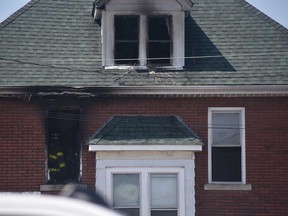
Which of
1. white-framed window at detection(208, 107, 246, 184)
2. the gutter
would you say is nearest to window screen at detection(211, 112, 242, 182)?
white-framed window at detection(208, 107, 246, 184)

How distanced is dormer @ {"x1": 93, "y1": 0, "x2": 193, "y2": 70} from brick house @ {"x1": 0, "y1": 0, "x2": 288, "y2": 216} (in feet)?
0.07

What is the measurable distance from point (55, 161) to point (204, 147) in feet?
10.5

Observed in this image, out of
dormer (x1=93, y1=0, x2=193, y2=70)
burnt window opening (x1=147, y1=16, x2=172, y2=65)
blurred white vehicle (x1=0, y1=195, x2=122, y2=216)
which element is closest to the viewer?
blurred white vehicle (x1=0, y1=195, x2=122, y2=216)

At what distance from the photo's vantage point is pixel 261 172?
1280 cm

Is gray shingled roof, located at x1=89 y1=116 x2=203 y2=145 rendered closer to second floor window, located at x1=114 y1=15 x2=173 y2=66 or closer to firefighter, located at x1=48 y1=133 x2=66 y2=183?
firefighter, located at x1=48 y1=133 x2=66 y2=183

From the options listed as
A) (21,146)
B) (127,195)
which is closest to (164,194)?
(127,195)

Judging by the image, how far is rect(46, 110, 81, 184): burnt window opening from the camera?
42.5 ft

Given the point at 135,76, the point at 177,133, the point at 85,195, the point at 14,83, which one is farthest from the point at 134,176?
the point at 85,195

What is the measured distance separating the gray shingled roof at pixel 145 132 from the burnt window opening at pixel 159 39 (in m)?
1.39

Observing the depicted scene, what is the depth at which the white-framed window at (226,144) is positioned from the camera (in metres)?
13.0

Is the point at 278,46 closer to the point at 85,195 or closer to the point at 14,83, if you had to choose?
the point at 14,83

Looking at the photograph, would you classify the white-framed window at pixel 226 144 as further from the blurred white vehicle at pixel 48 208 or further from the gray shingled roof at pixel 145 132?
the blurred white vehicle at pixel 48 208

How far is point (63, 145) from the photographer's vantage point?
13180 millimetres

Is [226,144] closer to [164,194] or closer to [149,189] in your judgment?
[164,194]
